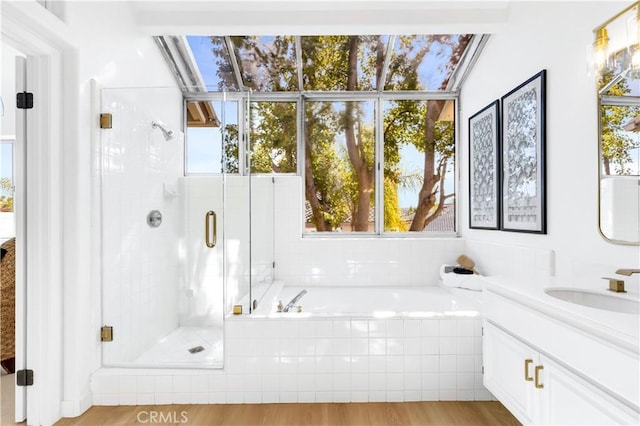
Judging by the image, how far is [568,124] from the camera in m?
1.94

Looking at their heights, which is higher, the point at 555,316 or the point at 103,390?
the point at 555,316

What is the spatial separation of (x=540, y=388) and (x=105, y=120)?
8.52 ft

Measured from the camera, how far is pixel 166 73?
2.90 metres

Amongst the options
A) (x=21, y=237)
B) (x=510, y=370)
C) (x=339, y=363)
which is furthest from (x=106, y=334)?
(x=510, y=370)

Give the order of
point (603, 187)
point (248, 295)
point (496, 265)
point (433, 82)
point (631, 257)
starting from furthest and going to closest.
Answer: point (433, 82) → point (496, 265) → point (248, 295) → point (603, 187) → point (631, 257)

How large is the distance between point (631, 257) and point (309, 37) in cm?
261

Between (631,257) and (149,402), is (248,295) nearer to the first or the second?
(149,402)

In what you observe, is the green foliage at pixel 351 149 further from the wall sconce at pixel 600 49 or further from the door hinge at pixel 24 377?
the door hinge at pixel 24 377

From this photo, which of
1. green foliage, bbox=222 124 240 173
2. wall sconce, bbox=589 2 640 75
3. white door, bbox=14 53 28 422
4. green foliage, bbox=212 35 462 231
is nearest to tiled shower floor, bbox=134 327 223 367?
white door, bbox=14 53 28 422

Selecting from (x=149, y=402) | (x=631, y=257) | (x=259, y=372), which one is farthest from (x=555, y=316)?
(x=149, y=402)

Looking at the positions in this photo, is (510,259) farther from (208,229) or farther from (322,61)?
(322,61)

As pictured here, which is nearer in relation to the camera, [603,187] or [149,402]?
[603,187]

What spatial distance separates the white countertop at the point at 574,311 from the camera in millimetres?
966
